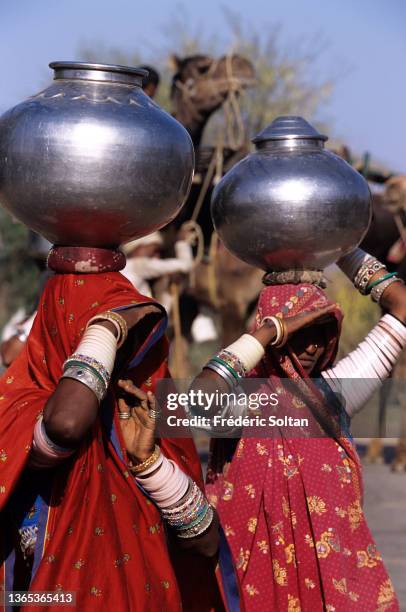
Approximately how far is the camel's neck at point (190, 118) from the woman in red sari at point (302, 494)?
683 cm

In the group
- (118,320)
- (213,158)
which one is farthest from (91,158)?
(213,158)

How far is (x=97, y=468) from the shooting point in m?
3.05

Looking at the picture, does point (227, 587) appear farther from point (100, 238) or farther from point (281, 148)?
point (281, 148)

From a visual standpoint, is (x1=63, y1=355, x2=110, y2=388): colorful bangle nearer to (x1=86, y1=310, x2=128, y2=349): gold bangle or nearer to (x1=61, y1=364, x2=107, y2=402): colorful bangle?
(x1=61, y1=364, x2=107, y2=402): colorful bangle

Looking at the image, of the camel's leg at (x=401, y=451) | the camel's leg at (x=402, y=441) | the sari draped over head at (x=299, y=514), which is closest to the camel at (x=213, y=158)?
the camel's leg at (x=402, y=441)

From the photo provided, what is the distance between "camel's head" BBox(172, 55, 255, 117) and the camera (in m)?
10.7

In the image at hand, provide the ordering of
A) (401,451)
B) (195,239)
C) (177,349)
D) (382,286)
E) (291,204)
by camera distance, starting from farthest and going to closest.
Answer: (177,349)
(195,239)
(401,451)
(382,286)
(291,204)

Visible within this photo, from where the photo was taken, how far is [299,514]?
3.86 m

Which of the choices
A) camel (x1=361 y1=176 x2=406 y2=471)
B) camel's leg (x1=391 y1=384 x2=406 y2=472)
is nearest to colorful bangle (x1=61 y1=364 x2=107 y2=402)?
camel (x1=361 y1=176 x2=406 y2=471)

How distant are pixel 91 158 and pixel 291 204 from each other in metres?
0.97

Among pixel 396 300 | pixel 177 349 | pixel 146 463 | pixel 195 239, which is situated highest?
pixel 146 463

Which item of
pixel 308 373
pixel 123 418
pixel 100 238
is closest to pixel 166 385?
pixel 123 418

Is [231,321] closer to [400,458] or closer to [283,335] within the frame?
[400,458]

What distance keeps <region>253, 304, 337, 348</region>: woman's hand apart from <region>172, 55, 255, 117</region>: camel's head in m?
7.02
